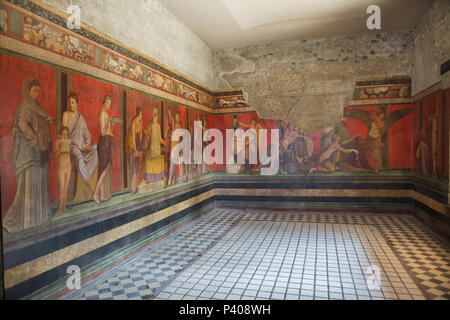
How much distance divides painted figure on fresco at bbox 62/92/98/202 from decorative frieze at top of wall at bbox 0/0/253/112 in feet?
1.57

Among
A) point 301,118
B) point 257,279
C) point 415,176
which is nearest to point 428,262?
point 257,279

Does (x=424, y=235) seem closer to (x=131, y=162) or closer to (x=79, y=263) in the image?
(x=131, y=162)

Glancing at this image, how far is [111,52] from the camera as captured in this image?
348 centimetres

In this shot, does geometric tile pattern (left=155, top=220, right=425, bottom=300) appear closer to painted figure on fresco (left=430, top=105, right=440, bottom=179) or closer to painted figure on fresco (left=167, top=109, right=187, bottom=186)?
painted figure on fresco (left=167, top=109, right=187, bottom=186)

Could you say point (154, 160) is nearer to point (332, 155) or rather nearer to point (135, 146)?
point (135, 146)

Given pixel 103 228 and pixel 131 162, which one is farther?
pixel 131 162

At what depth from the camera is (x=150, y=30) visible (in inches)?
170

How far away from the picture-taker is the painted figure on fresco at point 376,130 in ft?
20.5

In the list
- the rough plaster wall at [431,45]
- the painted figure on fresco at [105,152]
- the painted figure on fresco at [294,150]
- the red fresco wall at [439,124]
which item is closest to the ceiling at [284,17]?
the rough plaster wall at [431,45]

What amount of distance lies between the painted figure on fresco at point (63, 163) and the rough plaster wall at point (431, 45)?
497 cm

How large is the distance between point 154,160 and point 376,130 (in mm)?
4583

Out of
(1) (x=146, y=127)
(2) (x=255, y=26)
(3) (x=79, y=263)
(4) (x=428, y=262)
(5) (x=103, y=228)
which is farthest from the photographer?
(2) (x=255, y=26)

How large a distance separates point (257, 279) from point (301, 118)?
4.25 meters

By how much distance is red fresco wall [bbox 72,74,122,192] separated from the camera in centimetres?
306
